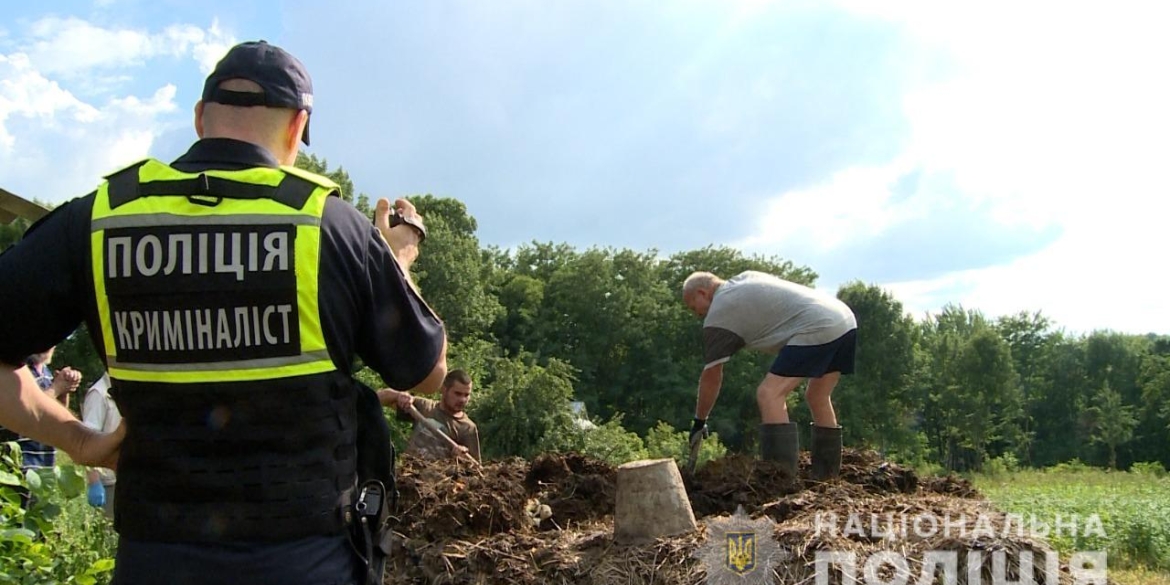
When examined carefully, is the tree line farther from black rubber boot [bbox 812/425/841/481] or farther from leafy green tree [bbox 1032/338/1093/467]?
black rubber boot [bbox 812/425/841/481]

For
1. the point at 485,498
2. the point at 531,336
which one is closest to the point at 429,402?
the point at 485,498

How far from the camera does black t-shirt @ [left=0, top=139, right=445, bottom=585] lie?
1.61 m

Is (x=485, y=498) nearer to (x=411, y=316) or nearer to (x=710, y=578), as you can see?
(x=710, y=578)

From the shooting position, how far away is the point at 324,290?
1.64 meters

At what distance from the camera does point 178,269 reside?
161 centimetres

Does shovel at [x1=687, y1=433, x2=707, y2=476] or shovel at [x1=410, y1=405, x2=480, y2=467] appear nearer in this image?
shovel at [x1=687, y1=433, x2=707, y2=476]

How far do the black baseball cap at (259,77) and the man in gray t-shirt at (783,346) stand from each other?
4286 millimetres

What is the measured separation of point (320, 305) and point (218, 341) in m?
0.19

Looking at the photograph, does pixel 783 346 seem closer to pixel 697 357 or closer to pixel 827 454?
pixel 827 454

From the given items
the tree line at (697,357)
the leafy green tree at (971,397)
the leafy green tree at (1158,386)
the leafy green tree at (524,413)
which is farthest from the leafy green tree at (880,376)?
the leafy green tree at (524,413)

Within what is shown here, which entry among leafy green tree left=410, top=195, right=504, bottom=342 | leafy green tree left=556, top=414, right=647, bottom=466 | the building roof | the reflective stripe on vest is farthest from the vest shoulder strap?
leafy green tree left=410, top=195, right=504, bottom=342

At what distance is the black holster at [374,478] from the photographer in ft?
5.80

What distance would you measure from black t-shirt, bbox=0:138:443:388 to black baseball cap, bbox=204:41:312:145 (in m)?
0.10

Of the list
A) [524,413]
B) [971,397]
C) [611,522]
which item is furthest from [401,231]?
[971,397]
